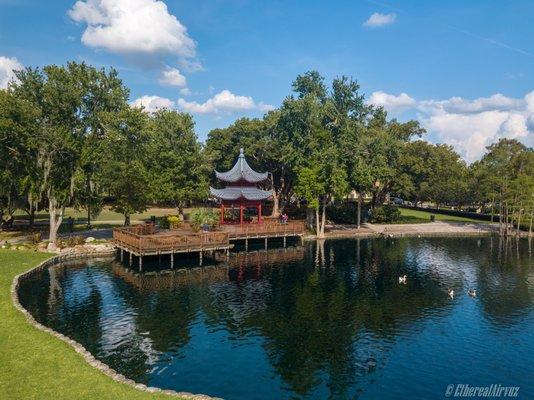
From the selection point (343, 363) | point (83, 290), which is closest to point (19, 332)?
point (83, 290)

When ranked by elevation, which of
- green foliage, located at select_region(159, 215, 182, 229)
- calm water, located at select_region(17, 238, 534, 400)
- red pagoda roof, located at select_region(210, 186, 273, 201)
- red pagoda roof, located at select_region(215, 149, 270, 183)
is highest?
red pagoda roof, located at select_region(215, 149, 270, 183)

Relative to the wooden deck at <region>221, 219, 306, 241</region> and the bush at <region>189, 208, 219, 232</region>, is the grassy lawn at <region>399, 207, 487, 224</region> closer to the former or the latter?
the wooden deck at <region>221, 219, 306, 241</region>

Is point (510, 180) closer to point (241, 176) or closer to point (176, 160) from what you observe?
point (241, 176)

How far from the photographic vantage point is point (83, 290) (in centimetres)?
3794

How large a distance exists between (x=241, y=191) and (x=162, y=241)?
22801mm

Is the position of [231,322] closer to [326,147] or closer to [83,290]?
[83,290]

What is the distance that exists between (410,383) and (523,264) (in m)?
39.4

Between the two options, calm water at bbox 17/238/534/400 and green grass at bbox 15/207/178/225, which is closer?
calm water at bbox 17/238/534/400

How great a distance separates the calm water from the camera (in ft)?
75.3

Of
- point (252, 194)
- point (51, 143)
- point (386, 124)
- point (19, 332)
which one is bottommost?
point (19, 332)

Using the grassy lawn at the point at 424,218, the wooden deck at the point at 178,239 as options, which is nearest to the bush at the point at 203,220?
the wooden deck at the point at 178,239

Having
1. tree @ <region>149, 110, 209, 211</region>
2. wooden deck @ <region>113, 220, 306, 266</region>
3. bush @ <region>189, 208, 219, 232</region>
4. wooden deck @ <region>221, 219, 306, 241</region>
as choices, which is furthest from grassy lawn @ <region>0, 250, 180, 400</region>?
tree @ <region>149, 110, 209, 211</region>

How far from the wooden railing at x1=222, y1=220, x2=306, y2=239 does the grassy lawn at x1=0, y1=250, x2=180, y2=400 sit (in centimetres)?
3529

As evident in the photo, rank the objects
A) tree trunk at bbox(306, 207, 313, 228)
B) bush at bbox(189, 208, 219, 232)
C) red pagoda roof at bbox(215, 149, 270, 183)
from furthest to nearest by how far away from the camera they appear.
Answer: tree trunk at bbox(306, 207, 313, 228), red pagoda roof at bbox(215, 149, 270, 183), bush at bbox(189, 208, 219, 232)
